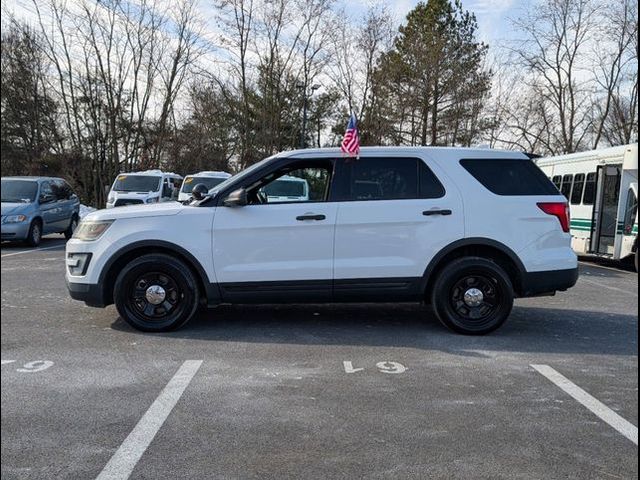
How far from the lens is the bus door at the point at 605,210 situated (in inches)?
560

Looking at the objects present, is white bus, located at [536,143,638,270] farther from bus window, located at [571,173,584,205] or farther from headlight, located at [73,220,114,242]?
headlight, located at [73,220,114,242]

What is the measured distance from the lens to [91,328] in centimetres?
611

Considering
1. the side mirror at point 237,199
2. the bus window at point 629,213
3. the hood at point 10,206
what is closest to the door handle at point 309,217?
the side mirror at point 237,199

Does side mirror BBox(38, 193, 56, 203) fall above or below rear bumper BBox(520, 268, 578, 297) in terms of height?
above

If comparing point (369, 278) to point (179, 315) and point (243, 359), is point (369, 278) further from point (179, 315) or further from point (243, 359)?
point (179, 315)

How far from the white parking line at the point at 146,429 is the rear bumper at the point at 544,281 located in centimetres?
341

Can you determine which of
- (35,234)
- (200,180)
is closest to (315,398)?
(35,234)

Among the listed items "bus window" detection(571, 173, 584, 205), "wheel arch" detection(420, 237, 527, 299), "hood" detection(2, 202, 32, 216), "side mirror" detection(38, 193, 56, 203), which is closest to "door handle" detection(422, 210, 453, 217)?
"wheel arch" detection(420, 237, 527, 299)

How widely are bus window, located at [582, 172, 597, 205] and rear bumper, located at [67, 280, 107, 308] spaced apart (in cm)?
1308

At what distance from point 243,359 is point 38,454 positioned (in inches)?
83.7

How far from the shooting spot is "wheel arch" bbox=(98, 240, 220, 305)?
5828 mm

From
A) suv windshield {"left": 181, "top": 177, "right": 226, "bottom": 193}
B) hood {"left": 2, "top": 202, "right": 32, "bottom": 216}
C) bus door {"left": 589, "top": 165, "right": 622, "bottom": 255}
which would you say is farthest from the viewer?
suv windshield {"left": 181, "top": 177, "right": 226, "bottom": 193}

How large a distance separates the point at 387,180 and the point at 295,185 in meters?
0.95

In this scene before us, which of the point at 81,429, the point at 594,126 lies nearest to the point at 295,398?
the point at 81,429
